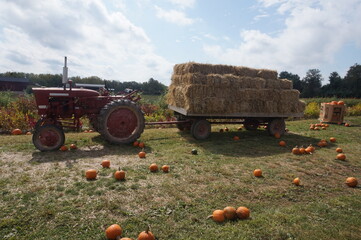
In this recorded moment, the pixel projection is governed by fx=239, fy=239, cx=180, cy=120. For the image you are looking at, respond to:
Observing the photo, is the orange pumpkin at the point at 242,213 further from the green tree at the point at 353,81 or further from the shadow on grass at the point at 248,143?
the green tree at the point at 353,81

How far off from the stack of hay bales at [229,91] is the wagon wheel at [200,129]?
52cm

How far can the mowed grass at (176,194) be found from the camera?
3137 millimetres

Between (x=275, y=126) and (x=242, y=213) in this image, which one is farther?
(x=275, y=126)

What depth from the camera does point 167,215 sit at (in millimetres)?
3455

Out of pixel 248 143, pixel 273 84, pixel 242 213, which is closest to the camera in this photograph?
pixel 242 213

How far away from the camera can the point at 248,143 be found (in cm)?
867

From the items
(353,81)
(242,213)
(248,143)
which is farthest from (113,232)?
(353,81)

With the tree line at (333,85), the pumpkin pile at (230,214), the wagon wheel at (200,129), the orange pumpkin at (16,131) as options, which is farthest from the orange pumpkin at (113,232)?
the tree line at (333,85)

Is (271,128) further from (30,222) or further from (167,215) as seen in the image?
(30,222)

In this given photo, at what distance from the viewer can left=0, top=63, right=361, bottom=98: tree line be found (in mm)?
50562

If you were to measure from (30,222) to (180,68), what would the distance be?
7.82m

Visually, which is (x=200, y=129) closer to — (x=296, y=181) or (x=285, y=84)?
(x=285, y=84)

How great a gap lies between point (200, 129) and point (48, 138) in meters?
5.05

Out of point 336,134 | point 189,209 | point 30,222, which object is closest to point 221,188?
point 189,209
